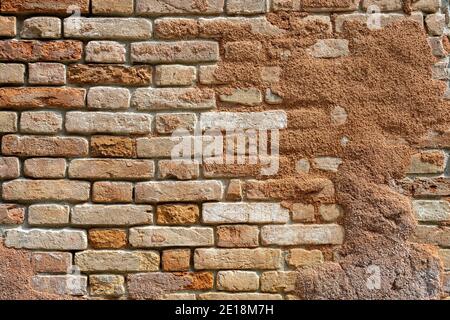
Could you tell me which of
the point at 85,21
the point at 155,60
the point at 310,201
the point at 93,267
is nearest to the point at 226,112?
the point at 155,60

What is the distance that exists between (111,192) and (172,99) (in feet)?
1.61

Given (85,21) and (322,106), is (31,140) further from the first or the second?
(322,106)

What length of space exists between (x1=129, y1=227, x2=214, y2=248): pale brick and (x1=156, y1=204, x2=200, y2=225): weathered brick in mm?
31

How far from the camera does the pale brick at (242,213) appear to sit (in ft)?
7.80

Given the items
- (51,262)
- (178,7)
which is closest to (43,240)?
(51,262)

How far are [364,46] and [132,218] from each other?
1.29 meters

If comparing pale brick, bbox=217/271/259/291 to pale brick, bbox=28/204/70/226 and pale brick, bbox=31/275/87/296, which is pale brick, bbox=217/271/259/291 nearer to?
pale brick, bbox=31/275/87/296

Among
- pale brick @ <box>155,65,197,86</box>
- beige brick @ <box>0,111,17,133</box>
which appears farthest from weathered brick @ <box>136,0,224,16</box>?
beige brick @ <box>0,111,17,133</box>

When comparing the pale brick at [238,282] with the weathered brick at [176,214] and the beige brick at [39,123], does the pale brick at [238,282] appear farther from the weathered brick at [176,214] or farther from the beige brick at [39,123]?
the beige brick at [39,123]

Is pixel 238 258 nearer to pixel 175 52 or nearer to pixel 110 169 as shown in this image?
pixel 110 169

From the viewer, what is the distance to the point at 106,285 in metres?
2.36

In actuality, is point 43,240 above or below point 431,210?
below

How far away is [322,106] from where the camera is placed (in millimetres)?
2416

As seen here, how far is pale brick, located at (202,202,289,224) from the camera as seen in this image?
2379 mm
